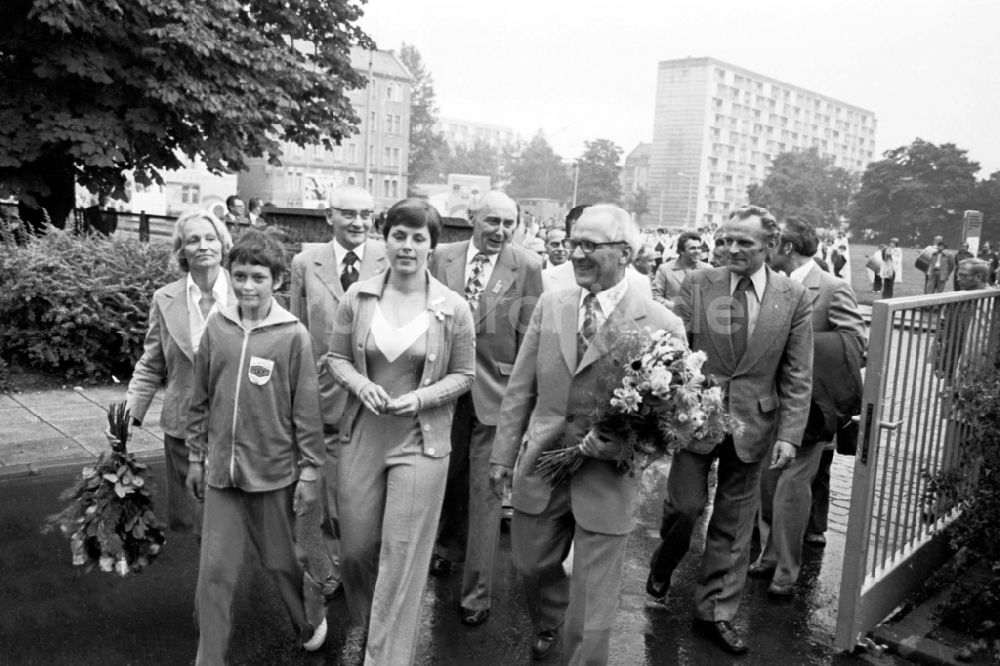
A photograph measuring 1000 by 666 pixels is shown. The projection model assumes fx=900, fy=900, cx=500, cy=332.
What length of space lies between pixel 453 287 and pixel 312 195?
3293 centimetres

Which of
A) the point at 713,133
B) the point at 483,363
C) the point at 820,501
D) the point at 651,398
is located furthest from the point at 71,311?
the point at 713,133

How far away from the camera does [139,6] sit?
52.1ft

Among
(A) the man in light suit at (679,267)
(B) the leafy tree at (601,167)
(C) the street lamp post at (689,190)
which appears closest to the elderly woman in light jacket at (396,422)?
(A) the man in light suit at (679,267)

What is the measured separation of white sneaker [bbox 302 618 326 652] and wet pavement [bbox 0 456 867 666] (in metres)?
0.05

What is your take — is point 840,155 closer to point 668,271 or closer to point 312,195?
point 312,195

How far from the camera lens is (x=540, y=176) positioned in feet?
473

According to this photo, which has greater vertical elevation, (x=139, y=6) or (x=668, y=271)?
(x=139, y=6)

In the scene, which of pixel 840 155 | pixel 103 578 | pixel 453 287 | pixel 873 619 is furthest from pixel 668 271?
pixel 840 155

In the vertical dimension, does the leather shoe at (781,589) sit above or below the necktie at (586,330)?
below

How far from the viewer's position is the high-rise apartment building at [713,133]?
5266 inches

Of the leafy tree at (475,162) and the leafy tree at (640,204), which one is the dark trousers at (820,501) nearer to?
the leafy tree at (640,204)

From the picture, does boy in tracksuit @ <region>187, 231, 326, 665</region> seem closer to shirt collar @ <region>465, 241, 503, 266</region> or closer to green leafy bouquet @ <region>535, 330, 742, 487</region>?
green leafy bouquet @ <region>535, 330, 742, 487</region>

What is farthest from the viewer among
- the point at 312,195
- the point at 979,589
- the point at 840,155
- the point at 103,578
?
the point at 840,155

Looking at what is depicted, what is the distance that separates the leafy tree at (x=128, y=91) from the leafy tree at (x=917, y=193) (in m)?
62.1
